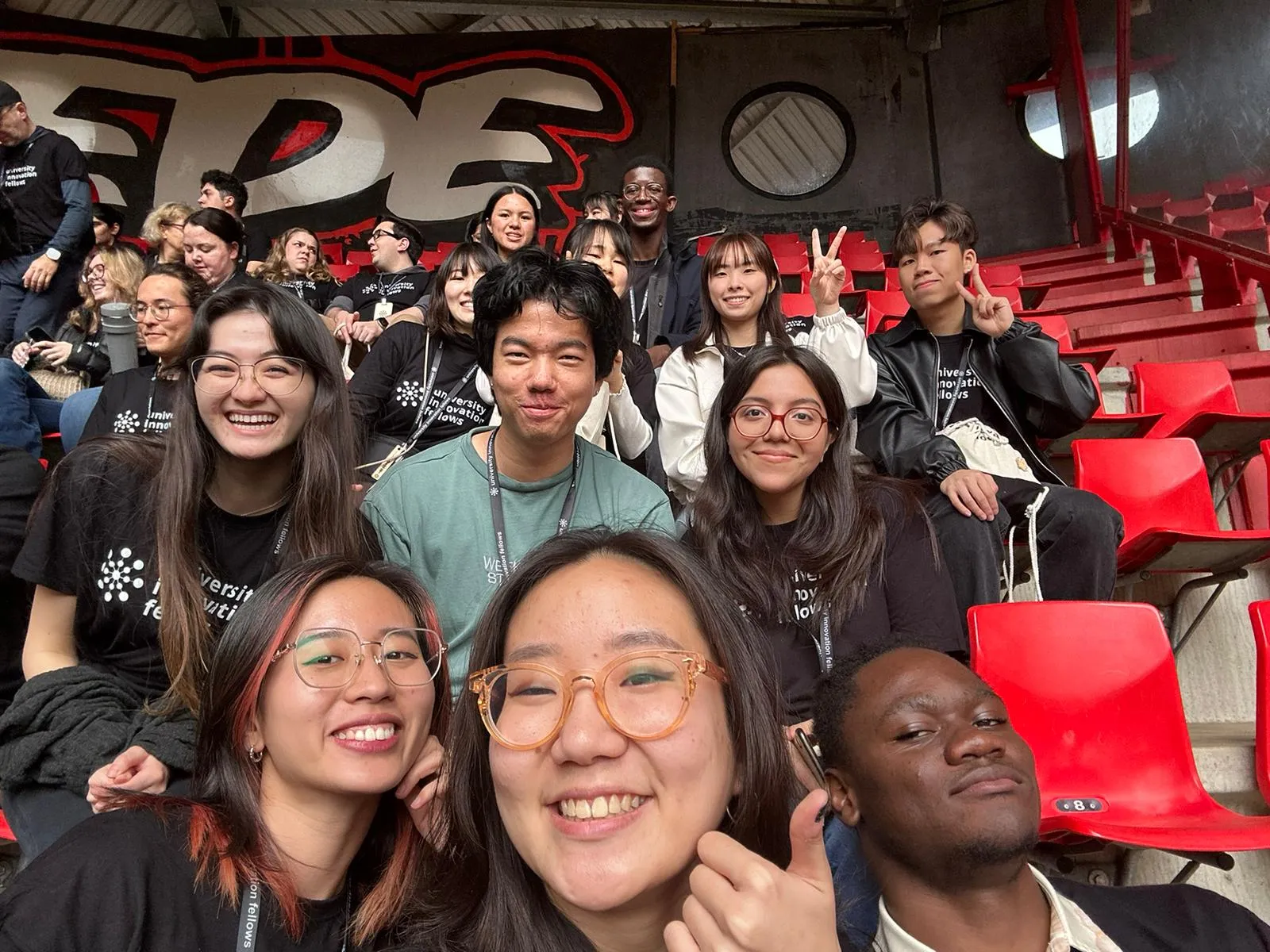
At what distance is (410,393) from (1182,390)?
2938 millimetres

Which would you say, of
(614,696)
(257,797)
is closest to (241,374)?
(257,797)

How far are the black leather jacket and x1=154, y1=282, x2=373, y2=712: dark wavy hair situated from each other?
4.98 feet

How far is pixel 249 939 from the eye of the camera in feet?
3.50

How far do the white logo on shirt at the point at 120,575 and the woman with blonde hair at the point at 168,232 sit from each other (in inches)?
106

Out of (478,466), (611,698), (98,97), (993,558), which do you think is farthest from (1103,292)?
(98,97)

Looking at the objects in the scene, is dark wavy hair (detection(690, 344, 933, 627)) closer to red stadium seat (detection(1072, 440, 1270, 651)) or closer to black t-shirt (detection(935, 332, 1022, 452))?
black t-shirt (detection(935, 332, 1022, 452))

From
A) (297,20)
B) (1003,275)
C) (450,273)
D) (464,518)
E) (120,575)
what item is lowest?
(120,575)

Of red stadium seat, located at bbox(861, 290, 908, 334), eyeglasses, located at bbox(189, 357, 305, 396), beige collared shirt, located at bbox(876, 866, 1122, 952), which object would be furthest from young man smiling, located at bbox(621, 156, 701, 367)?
beige collared shirt, located at bbox(876, 866, 1122, 952)

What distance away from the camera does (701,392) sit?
8.57ft

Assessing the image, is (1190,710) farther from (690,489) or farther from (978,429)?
(690,489)

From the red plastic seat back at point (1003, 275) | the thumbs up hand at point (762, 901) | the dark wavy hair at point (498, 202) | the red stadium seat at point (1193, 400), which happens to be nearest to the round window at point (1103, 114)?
the red plastic seat back at point (1003, 275)

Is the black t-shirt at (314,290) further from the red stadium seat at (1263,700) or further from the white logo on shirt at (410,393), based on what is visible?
the red stadium seat at (1263,700)

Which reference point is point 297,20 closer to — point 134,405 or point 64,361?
point 64,361

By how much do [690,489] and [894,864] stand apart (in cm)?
132
